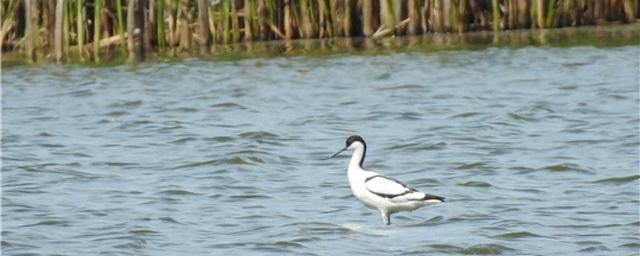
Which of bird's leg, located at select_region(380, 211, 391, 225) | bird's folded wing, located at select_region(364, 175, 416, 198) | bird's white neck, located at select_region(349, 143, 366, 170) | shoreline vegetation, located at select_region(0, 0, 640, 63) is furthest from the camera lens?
shoreline vegetation, located at select_region(0, 0, 640, 63)

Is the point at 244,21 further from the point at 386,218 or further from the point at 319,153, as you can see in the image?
the point at 386,218

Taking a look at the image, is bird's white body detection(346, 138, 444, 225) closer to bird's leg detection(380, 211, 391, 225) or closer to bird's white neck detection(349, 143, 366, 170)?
bird's leg detection(380, 211, 391, 225)

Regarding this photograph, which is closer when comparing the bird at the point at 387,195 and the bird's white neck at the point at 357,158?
the bird at the point at 387,195

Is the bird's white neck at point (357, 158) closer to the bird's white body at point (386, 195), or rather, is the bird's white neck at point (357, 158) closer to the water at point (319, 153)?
the bird's white body at point (386, 195)

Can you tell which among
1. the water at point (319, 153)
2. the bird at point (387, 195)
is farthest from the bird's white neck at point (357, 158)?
the water at point (319, 153)

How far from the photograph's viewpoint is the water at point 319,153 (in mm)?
9539

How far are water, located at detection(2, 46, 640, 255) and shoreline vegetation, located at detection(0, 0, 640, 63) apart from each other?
0.71 m

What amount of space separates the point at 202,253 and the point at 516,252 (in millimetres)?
1715

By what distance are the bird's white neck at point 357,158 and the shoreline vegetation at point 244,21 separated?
364 inches

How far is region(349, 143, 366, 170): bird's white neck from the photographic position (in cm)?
1009

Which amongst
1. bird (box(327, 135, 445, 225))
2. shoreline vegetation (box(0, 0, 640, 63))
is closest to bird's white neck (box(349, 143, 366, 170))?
bird (box(327, 135, 445, 225))

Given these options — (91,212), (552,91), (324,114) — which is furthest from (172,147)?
(552,91)

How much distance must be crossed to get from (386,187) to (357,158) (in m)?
0.66

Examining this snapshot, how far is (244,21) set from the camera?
68.8ft
